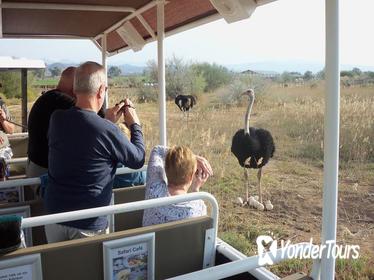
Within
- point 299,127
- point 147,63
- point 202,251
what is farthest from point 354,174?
point 147,63

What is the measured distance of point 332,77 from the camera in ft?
5.50

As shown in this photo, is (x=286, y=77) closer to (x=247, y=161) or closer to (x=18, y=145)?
(x=247, y=161)

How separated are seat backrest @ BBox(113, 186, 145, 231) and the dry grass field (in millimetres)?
1824

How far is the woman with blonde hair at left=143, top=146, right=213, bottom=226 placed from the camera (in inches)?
76.0

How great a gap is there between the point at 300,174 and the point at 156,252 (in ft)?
11.6

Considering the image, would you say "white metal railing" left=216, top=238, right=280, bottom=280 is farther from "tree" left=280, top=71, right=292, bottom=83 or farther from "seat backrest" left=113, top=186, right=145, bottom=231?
"tree" left=280, top=71, right=292, bottom=83

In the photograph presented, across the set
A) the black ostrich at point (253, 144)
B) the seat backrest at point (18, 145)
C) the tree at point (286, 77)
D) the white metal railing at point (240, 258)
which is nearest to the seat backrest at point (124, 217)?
the white metal railing at point (240, 258)

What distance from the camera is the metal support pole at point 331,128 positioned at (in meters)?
1.67

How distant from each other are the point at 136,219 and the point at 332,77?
131cm

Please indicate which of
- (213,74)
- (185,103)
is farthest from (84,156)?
(213,74)

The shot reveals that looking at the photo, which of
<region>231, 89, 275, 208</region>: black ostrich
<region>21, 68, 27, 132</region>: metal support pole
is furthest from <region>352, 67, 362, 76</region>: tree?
<region>21, 68, 27, 132</region>: metal support pole

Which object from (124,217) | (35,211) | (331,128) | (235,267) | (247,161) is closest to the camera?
(235,267)

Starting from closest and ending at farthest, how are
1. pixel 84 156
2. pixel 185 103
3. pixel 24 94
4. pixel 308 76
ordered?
pixel 84 156
pixel 308 76
pixel 24 94
pixel 185 103

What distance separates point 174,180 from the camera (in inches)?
79.9
